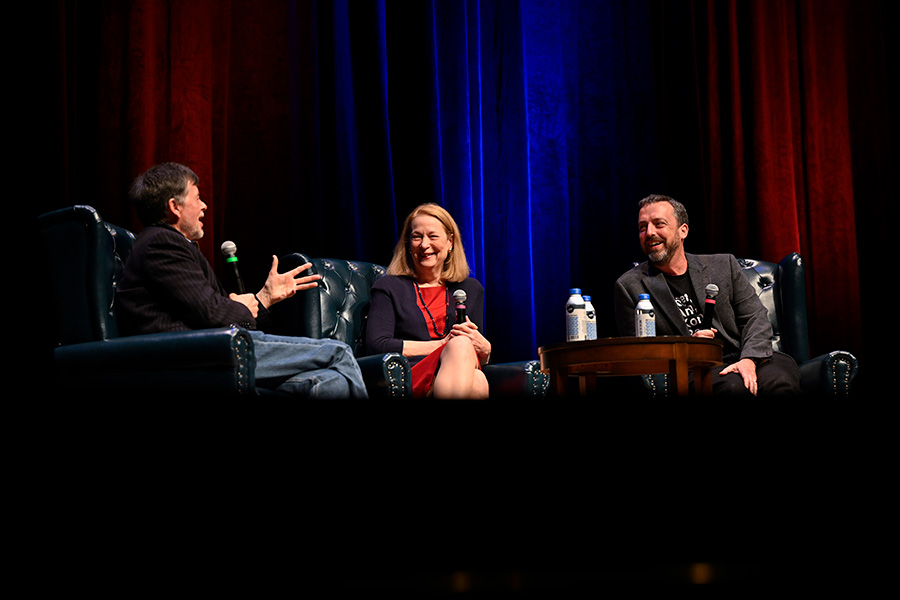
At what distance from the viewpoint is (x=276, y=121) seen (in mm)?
3412

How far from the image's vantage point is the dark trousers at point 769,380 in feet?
9.14

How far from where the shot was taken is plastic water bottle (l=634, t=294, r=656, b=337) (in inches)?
112

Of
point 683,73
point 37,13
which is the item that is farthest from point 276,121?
point 683,73

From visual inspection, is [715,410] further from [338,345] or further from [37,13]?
[37,13]

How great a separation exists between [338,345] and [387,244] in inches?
40.7

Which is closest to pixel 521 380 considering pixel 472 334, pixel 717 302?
pixel 472 334

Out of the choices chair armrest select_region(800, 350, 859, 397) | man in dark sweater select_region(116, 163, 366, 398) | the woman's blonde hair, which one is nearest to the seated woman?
the woman's blonde hair

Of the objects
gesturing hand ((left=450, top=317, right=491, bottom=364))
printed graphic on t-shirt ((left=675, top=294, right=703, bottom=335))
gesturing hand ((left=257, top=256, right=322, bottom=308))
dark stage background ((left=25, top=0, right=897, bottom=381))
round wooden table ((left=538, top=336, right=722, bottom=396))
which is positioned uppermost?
dark stage background ((left=25, top=0, right=897, bottom=381))

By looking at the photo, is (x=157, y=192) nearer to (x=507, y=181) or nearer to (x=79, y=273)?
(x=79, y=273)

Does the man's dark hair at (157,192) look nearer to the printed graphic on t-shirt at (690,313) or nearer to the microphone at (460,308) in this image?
the microphone at (460,308)

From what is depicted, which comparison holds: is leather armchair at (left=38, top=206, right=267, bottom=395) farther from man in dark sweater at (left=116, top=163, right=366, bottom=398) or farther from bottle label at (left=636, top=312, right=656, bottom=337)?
bottle label at (left=636, top=312, right=656, bottom=337)

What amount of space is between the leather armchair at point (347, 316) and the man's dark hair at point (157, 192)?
21.8 inches

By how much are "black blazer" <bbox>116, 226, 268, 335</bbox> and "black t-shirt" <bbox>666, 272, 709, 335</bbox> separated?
1.67 meters

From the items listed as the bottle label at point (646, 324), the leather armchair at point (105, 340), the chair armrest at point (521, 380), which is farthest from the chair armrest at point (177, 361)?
the bottle label at point (646, 324)
